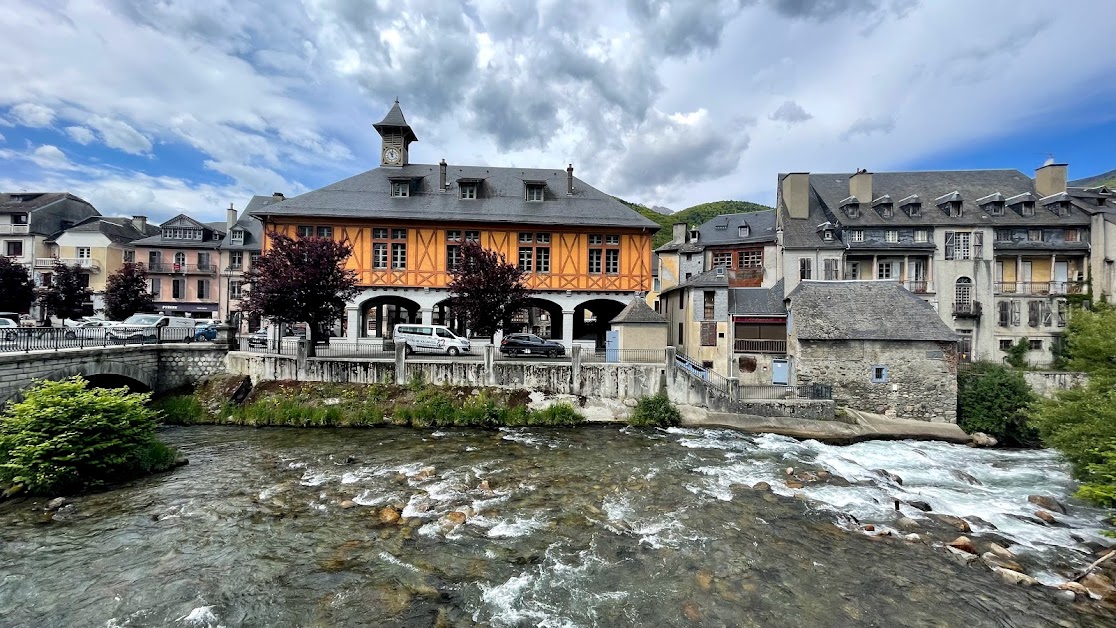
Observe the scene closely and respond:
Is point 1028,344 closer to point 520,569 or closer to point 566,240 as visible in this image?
point 566,240

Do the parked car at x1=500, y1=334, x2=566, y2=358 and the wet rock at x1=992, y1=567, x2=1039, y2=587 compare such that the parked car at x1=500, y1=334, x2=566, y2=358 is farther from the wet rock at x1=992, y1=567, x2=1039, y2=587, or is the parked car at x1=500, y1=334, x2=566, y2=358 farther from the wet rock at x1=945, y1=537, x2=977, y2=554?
the wet rock at x1=992, y1=567, x2=1039, y2=587

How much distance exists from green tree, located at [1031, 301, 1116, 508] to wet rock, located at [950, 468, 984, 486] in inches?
78.0

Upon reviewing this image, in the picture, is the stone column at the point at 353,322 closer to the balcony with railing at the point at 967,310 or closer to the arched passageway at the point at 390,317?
the arched passageway at the point at 390,317

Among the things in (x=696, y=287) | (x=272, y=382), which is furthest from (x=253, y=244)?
(x=696, y=287)

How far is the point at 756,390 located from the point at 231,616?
58.9ft

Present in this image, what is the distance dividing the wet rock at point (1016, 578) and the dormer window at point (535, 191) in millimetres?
24988

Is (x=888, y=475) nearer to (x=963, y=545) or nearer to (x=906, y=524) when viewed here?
(x=906, y=524)

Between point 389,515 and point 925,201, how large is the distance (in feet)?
115

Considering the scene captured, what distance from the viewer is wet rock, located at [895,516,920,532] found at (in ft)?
30.5

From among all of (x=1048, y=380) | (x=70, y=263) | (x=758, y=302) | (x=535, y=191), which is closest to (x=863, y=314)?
(x=758, y=302)

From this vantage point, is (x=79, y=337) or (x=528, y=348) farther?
(x=528, y=348)

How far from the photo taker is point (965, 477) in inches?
495

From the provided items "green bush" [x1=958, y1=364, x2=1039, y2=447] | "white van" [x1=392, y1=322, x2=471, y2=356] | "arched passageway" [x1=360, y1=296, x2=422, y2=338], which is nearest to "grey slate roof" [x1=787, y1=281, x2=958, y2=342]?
"green bush" [x1=958, y1=364, x2=1039, y2=447]

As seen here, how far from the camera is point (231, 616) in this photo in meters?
6.23
